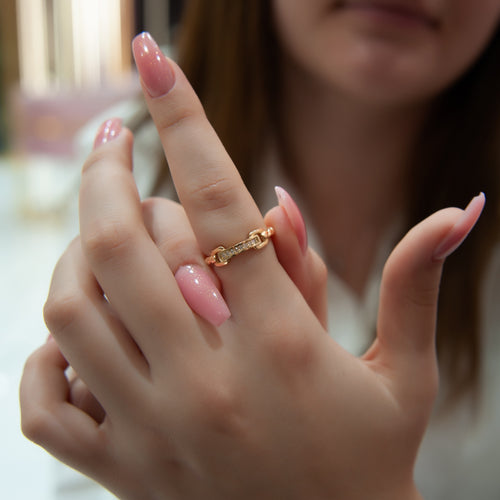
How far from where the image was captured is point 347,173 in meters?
0.92

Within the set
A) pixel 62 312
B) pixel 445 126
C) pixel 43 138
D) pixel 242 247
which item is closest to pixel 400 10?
pixel 445 126

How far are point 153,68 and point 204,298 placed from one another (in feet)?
0.57

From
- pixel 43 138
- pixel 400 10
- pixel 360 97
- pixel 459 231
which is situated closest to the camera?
pixel 459 231

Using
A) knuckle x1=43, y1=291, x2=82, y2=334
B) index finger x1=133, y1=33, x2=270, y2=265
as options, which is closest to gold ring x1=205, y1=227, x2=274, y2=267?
index finger x1=133, y1=33, x2=270, y2=265

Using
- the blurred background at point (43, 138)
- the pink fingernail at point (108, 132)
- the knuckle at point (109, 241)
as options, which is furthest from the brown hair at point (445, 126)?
the knuckle at point (109, 241)

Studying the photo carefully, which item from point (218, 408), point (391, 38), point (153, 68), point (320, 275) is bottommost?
point (218, 408)

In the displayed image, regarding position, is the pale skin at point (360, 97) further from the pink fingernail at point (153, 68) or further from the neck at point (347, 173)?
the pink fingernail at point (153, 68)

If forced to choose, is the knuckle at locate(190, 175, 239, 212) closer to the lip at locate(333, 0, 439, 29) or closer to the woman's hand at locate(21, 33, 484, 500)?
the woman's hand at locate(21, 33, 484, 500)

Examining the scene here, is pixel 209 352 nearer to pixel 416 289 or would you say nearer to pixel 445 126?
pixel 416 289

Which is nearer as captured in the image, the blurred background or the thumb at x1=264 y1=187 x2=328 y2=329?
the thumb at x1=264 y1=187 x2=328 y2=329

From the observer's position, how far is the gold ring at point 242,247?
0.35 meters

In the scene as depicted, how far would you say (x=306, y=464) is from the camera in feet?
1.17

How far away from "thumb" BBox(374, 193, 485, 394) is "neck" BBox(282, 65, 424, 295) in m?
0.51

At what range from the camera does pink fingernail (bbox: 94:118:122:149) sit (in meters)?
0.42
